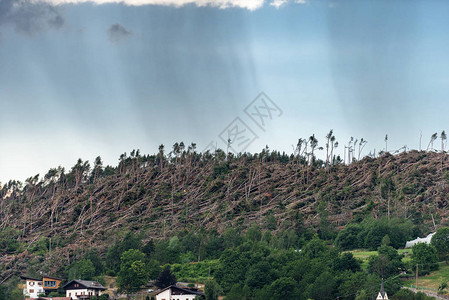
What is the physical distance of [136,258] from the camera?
11331 centimetres

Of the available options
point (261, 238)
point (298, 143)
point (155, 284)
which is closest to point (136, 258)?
point (155, 284)

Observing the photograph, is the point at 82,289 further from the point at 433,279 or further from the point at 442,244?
the point at 442,244

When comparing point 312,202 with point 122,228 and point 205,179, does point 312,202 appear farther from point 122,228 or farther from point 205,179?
point 122,228

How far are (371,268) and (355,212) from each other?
45.5m

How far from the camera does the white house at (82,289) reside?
103312mm

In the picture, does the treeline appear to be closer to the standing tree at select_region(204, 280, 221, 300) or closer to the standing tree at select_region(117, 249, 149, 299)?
the standing tree at select_region(204, 280, 221, 300)

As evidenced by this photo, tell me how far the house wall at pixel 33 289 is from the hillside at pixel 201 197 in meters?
9.98

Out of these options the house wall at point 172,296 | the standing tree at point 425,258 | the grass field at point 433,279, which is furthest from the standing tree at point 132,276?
the standing tree at point 425,258

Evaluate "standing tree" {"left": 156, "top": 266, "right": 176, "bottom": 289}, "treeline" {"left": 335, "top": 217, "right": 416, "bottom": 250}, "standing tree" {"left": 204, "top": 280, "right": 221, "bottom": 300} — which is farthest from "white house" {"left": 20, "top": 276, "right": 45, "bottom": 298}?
"treeline" {"left": 335, "top": 217, "right": 416, "bottom": 250}

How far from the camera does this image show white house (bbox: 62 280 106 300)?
10331cm

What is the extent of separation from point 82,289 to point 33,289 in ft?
34.1

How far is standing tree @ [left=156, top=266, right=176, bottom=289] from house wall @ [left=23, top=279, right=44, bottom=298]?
2017 centimetres

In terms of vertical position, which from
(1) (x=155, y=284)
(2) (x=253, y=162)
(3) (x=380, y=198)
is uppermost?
(2) (x=253, y=162)

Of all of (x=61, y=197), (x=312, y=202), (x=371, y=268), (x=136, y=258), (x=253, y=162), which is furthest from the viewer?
(x=253, y=162)
